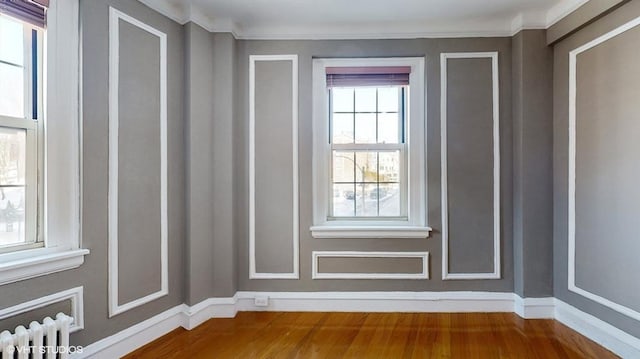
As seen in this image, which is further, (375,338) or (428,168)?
(428,168)

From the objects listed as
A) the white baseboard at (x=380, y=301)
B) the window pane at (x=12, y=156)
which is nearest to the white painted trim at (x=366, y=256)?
the white baseboard at (x=380, y=301)

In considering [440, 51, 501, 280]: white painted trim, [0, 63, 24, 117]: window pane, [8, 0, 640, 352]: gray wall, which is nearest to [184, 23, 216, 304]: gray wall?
[8, 0, 640, 352]: gray wall

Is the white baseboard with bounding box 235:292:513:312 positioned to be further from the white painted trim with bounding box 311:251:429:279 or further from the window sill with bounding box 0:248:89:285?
the window sill with bounding box 0:248:89:285

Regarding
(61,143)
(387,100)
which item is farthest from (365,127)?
(61,143)

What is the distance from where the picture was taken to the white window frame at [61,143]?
1792mm

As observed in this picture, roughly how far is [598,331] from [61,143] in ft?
11.7

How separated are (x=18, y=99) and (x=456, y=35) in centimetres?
301

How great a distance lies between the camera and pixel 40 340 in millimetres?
1586

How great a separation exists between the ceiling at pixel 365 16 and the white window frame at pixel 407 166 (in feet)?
0.76

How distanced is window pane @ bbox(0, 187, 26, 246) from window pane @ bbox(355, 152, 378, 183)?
7.55ft

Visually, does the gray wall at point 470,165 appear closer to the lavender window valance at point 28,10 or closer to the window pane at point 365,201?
the window pane at point 365,201

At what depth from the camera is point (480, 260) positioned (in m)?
2.72

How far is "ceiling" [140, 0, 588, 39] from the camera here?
7.92 ft

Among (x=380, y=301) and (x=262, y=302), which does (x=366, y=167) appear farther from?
(x=262, y=302)
